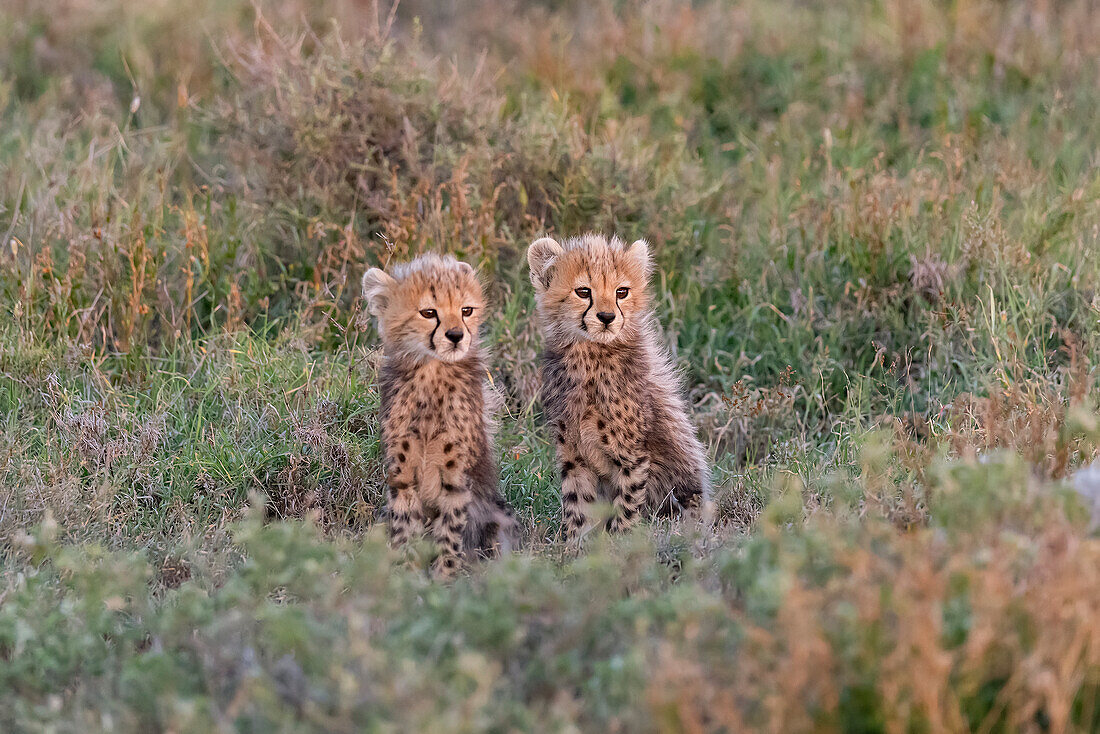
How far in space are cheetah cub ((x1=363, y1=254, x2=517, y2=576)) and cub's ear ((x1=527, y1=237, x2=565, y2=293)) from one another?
399 mm

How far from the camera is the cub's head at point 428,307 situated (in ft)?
13.6

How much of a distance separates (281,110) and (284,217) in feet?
2.12

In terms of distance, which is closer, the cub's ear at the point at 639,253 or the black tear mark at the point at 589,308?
the black tear mark at the point at 589,308

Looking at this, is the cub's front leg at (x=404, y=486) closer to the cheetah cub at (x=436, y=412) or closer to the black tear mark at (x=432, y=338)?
the cheetah cub at (x=436, y=412)

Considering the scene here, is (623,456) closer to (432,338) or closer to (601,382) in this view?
(601,382)

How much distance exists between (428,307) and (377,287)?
0.25m

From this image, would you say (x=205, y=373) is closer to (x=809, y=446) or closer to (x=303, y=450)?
(x=303, y=450)

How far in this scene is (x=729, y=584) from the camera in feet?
10.7

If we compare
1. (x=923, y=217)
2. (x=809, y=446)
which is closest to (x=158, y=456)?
(x=809, y=446)

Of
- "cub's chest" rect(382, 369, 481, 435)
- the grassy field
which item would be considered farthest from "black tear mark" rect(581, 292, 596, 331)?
the grassy field

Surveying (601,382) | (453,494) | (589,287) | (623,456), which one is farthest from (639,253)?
(453,494)

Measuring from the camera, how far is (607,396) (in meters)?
4.50

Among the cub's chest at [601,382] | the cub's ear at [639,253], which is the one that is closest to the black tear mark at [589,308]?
the cub's chest at [601,382]

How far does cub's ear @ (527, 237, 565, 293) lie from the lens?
4.61 m
